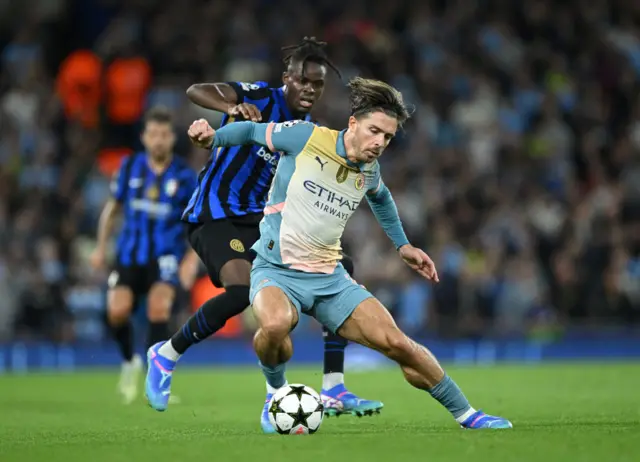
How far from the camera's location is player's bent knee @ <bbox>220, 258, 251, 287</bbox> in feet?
26.9

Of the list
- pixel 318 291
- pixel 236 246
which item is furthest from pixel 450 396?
pixel 236 246

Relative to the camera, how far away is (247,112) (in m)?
7.62

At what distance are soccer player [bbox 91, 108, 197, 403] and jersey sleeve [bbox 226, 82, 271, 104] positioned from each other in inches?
126

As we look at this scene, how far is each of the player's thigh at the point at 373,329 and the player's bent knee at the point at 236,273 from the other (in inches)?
42.9

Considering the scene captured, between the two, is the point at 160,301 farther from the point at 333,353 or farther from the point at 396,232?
the point at 396,232

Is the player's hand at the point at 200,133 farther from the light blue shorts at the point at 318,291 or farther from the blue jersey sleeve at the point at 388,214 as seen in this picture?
the blue jersey sleeve at the point at 388,214

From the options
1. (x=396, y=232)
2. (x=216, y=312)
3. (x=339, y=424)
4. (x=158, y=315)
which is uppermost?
(x=396, y=232)

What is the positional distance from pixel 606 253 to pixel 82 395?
819cm

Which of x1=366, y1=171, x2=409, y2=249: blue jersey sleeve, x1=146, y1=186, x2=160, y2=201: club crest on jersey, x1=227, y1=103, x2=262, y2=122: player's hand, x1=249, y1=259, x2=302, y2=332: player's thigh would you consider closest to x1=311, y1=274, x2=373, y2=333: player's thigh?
x1=249, y1=259, x2=302, y2=332: player's thigh

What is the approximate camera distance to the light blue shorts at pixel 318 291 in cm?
728

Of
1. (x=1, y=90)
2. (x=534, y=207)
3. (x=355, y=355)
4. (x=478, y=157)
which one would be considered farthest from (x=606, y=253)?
(x=1, y=90)

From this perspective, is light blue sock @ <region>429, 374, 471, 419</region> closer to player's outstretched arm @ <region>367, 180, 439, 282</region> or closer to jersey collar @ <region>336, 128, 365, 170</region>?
player's outstretched arm @ <region>367, 180, 439, 282</region>

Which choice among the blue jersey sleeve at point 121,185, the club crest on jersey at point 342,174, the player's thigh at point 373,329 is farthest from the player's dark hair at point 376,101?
the blue jersey sleeve at point 121,185

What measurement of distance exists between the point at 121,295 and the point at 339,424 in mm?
4137
